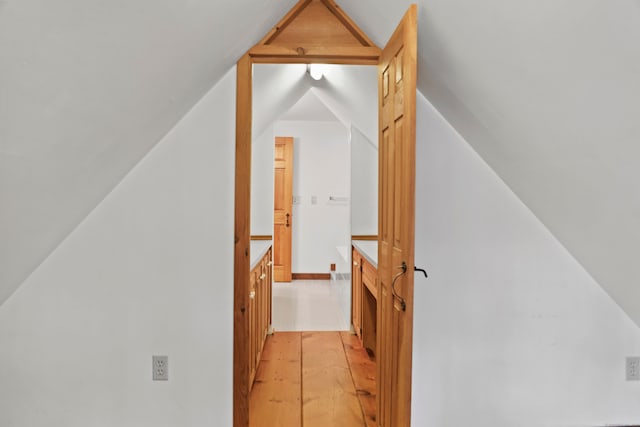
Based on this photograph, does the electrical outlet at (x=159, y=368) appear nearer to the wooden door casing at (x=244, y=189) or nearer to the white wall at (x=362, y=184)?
the wooden door casing at (x=244, y=189)

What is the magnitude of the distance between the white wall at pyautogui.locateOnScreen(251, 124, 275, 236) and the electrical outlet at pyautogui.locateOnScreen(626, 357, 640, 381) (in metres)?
3.05

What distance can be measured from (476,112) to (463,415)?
5.02 feet

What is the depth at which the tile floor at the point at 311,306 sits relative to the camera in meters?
4.13

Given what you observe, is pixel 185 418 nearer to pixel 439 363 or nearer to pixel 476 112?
pixel 439 363

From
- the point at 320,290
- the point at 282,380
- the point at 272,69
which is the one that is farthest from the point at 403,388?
Answer: the point at 320,290

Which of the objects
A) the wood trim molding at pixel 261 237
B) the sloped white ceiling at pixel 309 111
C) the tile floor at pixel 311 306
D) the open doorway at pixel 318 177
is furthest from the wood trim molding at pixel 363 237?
the sloped white ceiling at pixel 309 111

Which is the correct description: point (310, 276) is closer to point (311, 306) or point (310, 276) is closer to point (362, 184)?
point (311, 306)

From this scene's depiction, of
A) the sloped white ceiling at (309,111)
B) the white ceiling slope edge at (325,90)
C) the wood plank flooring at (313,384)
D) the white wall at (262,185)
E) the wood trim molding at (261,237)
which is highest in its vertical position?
the sloped white ceiling at (309,111)

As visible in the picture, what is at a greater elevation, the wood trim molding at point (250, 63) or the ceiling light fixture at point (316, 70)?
the ceiling light fixture at point (316, 70)

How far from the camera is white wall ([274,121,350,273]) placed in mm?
6336

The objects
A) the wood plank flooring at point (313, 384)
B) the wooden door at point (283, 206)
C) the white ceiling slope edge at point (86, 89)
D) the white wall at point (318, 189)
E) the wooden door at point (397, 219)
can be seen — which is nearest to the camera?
the white ceiling slope edge at point (86, 89)

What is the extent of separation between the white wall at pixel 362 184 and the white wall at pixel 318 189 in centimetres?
236

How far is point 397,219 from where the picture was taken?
1722mm

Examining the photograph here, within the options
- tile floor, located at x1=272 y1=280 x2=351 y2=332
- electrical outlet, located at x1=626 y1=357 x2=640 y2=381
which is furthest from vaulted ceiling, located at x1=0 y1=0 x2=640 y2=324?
tile floor, located at x1=272 y1=280 x2=351 y2=332
